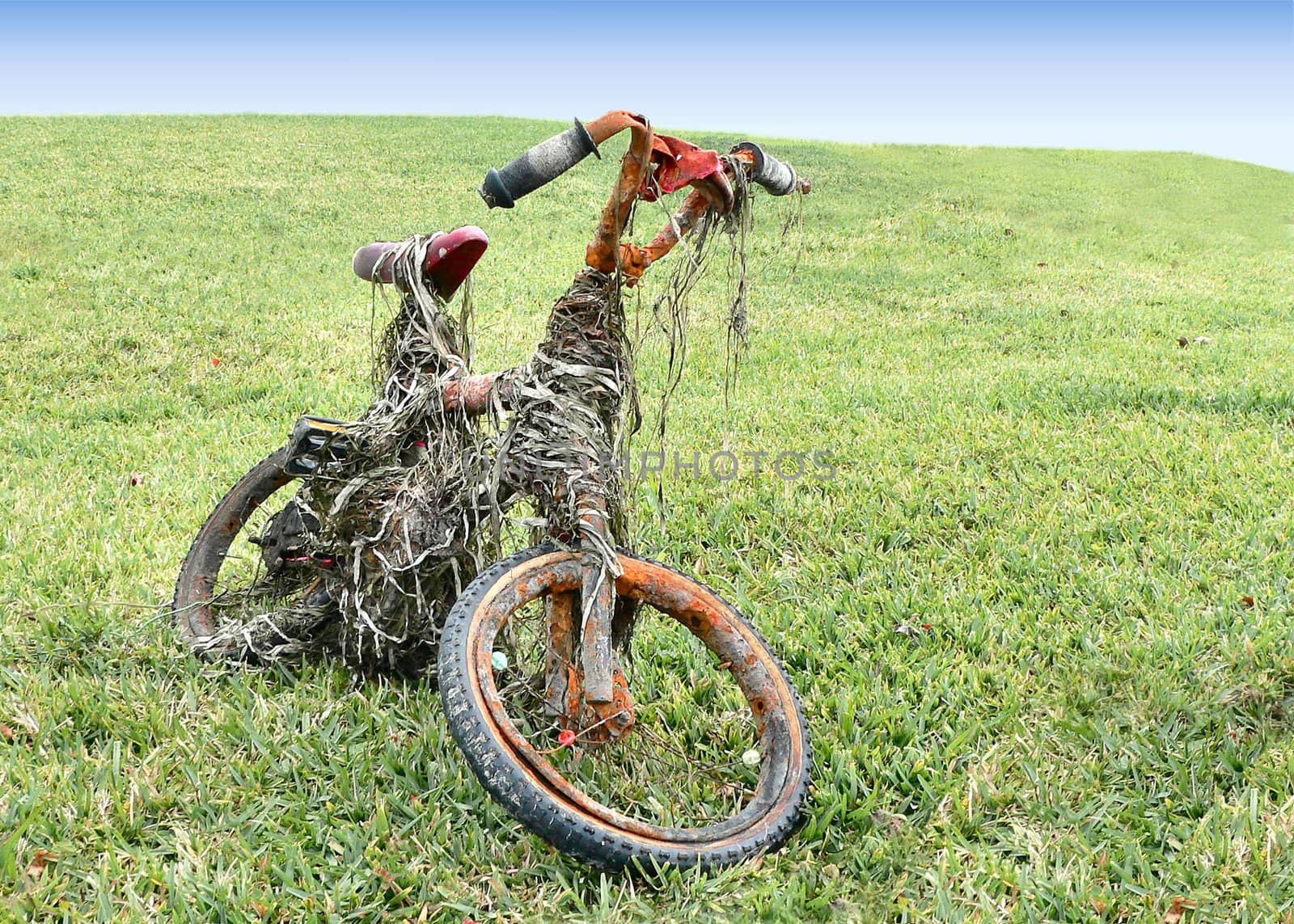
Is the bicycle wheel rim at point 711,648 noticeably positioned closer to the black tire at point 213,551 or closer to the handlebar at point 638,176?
the handlebar at point 638,176

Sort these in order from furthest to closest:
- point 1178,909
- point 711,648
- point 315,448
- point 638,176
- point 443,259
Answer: point 315,448
point 443,259
point 711,648
point 638,176
point 1178,909

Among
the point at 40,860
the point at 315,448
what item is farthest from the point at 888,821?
the point at 40,860

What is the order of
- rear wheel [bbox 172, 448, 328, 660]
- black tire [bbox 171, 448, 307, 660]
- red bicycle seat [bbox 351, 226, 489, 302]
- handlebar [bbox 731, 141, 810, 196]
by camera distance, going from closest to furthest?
handlebar [bbox 731, 141, 810, 196], red bicycle seat [bbox 351, 226, 489, 302], rear wheel [bbox 172, 448, 328, 660], black tire [bbox 171, 448, 307, 660]

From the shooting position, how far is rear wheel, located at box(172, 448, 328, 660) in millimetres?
3041

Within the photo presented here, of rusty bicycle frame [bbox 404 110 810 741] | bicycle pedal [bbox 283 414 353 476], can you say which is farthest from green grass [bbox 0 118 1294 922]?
bicycle pedal [bbox 283 414 353 476]

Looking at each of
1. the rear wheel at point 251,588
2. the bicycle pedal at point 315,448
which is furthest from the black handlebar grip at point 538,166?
the rear wheel at point 251,588

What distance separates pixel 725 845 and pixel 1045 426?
3864mm

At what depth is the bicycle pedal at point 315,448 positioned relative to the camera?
2.84 metres

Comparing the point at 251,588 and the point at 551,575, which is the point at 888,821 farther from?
the point at 251,588

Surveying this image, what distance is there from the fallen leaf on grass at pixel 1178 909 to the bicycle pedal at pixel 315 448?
2.30 metres

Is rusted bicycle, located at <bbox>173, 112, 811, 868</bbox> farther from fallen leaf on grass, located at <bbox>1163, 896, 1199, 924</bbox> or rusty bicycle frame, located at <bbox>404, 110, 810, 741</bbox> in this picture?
fallen leaf on grass, located at <bbox>1163, 896, 1199, 924</bbox>

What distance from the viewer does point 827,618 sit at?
11.0 feet

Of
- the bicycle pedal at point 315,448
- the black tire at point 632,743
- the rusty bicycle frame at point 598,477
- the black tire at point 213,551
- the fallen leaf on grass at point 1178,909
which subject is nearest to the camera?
the black tire at point 632,743

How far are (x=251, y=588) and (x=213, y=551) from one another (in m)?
0.17
